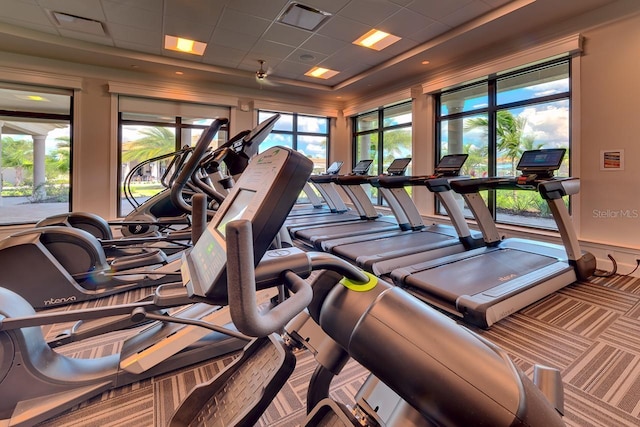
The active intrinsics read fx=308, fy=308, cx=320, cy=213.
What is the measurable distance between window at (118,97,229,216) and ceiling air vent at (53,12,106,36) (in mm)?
1698

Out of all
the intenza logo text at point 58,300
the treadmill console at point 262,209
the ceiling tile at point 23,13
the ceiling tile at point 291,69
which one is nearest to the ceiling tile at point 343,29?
the ceiling tile at point 291,69

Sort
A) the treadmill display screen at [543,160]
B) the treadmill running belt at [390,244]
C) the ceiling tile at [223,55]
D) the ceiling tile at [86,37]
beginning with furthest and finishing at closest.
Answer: the ceiling tile at [223,55]
the ceiling tile at [86,37]
the treadmill running belt at [390,244]
the treadmill display screen at [543,160]

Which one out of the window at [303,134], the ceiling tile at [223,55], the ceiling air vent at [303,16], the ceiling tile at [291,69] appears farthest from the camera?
the window at [303,134]

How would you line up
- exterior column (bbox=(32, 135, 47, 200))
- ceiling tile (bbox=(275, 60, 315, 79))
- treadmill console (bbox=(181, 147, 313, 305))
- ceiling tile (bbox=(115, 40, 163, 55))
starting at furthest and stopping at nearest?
ceiling tile (bbox=(275, 60, 315, 79))
exterior column (bbox=(32, 135, 47, 200))
ceiling tile (bbox=(115, 40, 163, 55))
treadmill console (bbox=(181, 147, 313, 305))

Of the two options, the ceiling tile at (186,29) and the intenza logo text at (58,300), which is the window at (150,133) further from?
the intenza logo text at (58,300)

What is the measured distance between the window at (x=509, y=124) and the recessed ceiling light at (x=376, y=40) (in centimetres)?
168

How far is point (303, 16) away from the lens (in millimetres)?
4148

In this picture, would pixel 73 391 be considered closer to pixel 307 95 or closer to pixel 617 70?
pixel 617 70

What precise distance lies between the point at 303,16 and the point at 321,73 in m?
2.32

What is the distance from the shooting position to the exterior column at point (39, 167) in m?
5.61

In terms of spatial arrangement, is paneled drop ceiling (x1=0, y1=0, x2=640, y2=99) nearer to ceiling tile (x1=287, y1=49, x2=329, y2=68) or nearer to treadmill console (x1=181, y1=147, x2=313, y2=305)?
ceiling tile (x1=287, y1=49, x2=329, y2=68)

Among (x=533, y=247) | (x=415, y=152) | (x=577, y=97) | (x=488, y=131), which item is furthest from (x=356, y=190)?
(x=577, y=97)

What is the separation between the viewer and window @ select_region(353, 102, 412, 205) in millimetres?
6910

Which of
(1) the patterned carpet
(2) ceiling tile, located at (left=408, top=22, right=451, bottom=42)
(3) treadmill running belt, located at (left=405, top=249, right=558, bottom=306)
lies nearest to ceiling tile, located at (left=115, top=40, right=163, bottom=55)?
(2) ceiling tile, located at (left=408, top=22, right=451, bottom=42)
